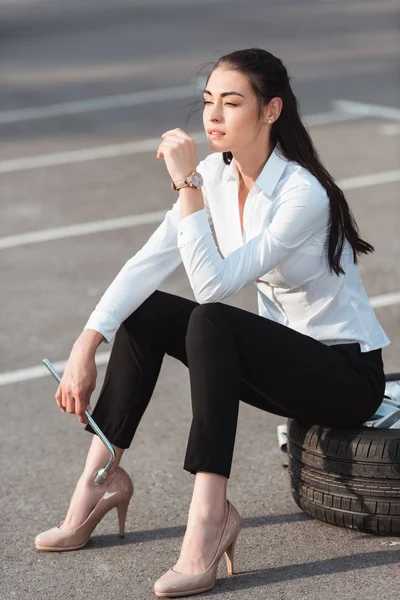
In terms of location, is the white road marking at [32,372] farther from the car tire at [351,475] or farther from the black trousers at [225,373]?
the car tire at [351,475]

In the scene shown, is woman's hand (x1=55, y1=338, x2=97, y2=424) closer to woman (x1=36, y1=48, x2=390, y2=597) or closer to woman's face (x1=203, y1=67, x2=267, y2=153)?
woman (x1=36, y1=48, x2=390, y2=597)

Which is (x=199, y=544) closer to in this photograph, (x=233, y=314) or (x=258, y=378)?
(x=258, y=378)

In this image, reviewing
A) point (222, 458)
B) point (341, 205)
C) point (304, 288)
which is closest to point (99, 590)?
point (222, 458)

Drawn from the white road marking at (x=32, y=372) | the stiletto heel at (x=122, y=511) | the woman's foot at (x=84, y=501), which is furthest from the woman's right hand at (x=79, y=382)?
the white road marking at (x=32, y=372)

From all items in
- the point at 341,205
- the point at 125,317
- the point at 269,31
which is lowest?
the point at 269,31

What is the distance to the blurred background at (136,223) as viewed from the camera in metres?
3.77

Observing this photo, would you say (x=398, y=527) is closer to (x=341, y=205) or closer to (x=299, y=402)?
(x=299, y=402)

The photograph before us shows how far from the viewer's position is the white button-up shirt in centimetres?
361

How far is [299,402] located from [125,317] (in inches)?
24.6

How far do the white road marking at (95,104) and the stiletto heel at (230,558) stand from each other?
29.2 feet

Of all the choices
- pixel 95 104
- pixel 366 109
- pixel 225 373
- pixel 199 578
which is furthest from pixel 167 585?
pixel 95 104

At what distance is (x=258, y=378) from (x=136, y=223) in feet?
14.7

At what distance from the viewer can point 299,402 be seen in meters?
3.69

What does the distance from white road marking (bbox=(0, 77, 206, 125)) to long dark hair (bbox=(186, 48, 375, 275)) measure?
8.37 metres
